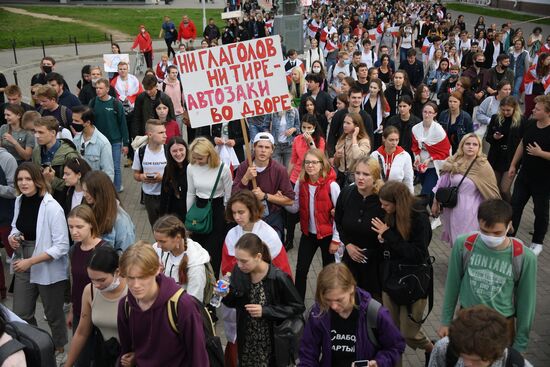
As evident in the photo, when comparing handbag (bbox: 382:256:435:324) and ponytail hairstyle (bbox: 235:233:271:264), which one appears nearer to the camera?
ponytail hairstyle (bbox: 235:233:271:264)

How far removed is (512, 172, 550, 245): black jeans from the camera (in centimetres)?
743

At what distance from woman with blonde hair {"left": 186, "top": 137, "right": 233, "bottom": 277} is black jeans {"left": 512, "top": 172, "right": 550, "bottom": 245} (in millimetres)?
3672

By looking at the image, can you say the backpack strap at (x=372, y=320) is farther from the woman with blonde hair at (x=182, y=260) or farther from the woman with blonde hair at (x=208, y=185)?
the woman with blonde hair at (x=208, y=185)

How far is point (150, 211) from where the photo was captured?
7.70m

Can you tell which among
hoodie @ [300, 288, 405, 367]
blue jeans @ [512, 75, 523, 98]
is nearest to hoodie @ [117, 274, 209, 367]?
hoodie @ [300, 288, 405, 367]

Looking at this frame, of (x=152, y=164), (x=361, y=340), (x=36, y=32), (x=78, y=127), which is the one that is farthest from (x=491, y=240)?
(x=36, y=32)

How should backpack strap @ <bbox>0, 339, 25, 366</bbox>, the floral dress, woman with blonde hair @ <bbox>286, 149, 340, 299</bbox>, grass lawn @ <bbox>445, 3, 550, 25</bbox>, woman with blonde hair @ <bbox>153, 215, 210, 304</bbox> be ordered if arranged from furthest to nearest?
grass lawn @ <bbox>445, 3, 550, 25</bbox> < woman with blonde hair @ <bbox>286, 149, 340, 299</bbox> < woman with blonde hair @ <bbox>153, 215, 210, 304</bbox> < the floral dress < backpack strap @ <bbox>0, 339, 25, 366</bbox>

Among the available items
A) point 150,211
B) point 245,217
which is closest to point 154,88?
point 150,211

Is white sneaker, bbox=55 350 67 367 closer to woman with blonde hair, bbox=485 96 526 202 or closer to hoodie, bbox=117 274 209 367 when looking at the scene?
hoodie, bbox=117 274 209 367

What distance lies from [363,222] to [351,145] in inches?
97.6

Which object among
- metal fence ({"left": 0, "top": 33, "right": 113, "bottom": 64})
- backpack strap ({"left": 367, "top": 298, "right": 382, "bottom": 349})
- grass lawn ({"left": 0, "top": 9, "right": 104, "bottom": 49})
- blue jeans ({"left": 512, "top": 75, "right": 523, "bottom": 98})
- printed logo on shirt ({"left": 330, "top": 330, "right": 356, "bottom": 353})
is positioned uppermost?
backpack strap ({"left": 367, "top": 298, "right": 382, "bottom": 349})

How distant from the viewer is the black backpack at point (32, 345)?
325 centimetres

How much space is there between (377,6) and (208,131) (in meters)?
30.4

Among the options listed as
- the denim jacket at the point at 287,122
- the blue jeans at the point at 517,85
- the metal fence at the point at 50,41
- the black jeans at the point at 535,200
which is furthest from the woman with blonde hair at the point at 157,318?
the metal fence at the point at 50,41
